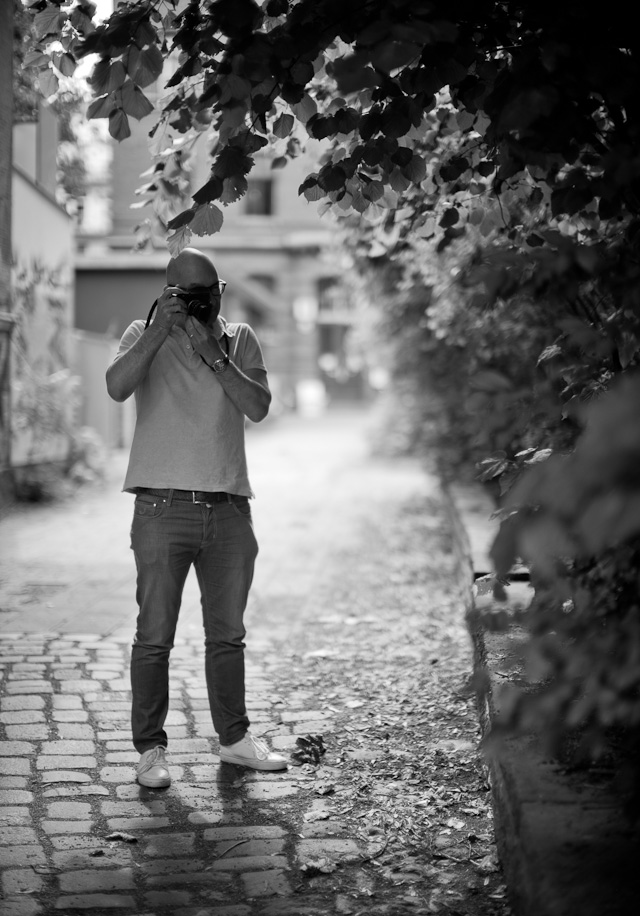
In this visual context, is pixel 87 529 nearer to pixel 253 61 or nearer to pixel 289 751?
pixel 289 751

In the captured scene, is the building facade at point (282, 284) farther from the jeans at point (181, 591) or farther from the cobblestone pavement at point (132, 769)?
the jeans at point (181, 591)

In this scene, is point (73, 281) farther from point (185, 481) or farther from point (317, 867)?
point (317, 867)

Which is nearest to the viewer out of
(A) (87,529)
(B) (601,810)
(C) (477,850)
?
(B) (601,810)

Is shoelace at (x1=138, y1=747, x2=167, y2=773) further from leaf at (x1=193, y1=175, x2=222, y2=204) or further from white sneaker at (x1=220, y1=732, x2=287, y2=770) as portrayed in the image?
leaf at (x1=193, y1=175, x2=222, y2=204)

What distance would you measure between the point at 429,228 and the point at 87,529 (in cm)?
711

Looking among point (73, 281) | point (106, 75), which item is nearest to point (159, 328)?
point (106, 75)

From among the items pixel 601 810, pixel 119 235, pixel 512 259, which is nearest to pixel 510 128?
pixel 512 259

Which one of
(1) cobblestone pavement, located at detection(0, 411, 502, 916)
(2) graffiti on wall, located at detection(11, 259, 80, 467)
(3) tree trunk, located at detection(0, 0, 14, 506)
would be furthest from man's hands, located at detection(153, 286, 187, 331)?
(2) graffiti on wall, located at detection(11, 259, 80, 467)

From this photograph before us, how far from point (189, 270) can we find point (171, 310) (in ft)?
0.73

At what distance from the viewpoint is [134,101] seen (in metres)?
3.69

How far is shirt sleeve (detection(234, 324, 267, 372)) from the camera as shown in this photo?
4.18m

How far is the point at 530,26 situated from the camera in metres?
3.56

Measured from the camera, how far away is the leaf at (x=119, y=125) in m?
3.73

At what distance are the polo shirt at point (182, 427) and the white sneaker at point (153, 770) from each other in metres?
1.11
